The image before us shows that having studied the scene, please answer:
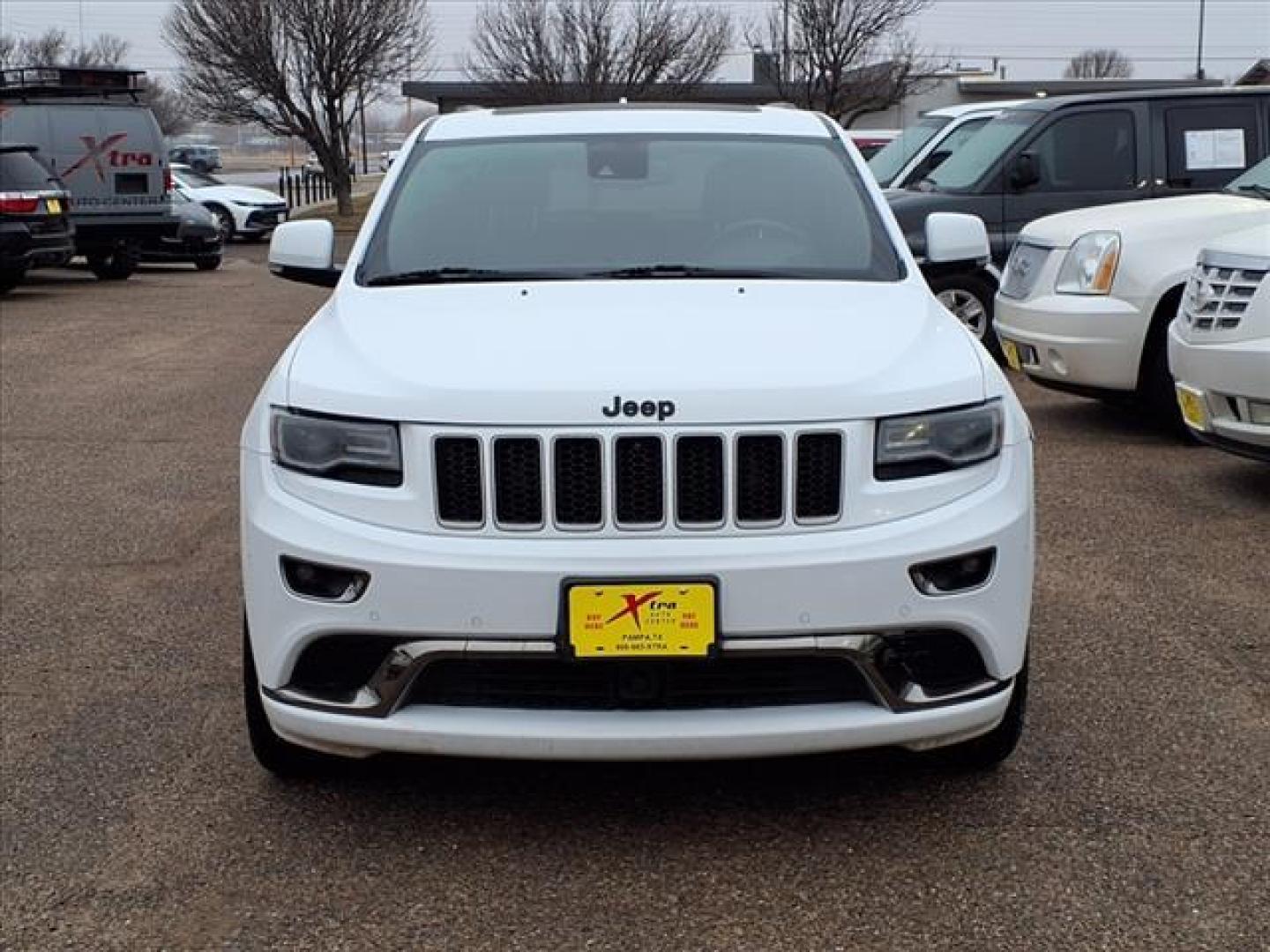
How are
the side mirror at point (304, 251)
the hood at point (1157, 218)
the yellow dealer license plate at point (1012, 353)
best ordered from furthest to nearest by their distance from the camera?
the yellow dealer license plate at point (1012, 353) → the hood at point (1157, 218) → the side mirror at point (304, 251)

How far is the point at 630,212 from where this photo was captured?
189 inches

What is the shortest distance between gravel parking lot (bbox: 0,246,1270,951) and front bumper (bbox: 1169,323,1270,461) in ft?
2.32

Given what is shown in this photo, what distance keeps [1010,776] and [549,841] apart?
3.92 feet

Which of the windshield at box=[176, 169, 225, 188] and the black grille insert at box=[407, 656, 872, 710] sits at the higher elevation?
the black grille insert at box=[407, 656, 872, 710]

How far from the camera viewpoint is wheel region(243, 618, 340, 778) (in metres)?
3.85

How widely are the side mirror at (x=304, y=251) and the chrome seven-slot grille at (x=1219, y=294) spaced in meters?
3.74

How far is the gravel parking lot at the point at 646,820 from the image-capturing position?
3354 mm

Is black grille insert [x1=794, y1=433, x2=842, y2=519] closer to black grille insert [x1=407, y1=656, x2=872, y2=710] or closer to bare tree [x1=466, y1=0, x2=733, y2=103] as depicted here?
black grille insert [x1=407, y1=656, x2=872, y2=710]

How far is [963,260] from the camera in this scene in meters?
5.14

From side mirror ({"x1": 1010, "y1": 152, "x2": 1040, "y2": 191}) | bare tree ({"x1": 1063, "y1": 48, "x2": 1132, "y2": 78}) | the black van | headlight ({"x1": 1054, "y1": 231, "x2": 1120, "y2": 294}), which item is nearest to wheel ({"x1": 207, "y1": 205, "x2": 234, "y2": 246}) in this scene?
the black van

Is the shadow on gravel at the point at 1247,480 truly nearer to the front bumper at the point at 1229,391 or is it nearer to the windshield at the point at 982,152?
the front bumper at the point at 1229,391

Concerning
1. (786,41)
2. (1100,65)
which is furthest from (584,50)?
(1100,65)

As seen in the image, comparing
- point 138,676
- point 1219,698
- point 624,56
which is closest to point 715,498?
point 1219,698

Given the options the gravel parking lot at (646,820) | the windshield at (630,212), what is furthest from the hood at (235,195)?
the windshield at (630,212)
